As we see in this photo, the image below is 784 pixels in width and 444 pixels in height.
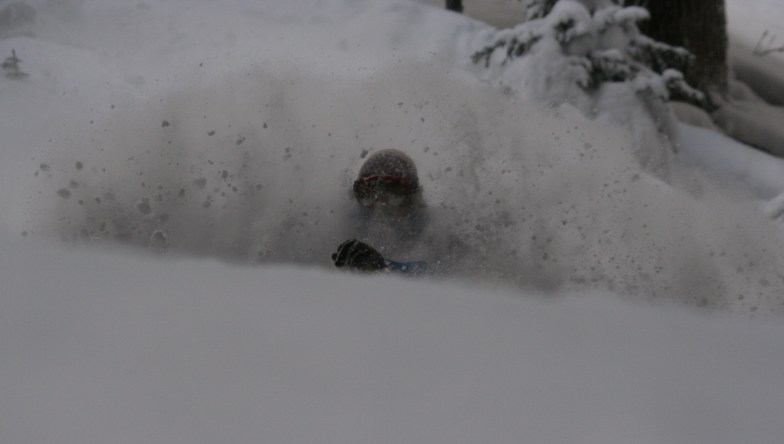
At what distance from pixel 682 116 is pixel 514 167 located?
335cm

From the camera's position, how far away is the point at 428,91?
586 cm

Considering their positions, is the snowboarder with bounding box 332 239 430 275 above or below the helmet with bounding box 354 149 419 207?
below

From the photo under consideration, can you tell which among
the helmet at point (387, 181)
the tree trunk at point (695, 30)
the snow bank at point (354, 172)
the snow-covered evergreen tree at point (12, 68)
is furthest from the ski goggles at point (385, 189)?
the tree trunk at point (695, 30)

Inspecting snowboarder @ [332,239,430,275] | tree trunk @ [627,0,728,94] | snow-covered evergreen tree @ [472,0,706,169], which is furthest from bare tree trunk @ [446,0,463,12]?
snowboarder @ [332,239,430,275]

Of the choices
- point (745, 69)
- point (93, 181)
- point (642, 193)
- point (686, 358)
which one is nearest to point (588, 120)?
point (642, 193)

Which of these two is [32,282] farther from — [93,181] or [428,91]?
[428,91]

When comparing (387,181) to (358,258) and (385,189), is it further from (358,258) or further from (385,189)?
(358,258)

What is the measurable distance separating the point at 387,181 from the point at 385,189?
0.04 metres

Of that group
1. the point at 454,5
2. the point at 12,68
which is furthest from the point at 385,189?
the point at 454,5

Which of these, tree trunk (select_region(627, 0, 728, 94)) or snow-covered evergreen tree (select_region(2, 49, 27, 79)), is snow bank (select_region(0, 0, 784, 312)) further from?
tree trunk (select_region(627, 0, 728, 94))

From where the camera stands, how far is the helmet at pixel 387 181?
12.2ft

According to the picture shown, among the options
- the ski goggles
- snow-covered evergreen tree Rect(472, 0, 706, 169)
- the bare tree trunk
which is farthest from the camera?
the bare tree trunk

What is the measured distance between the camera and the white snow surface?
1073 mm

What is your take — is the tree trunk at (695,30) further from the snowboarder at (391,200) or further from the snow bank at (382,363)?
the snow bank at (382,363)
